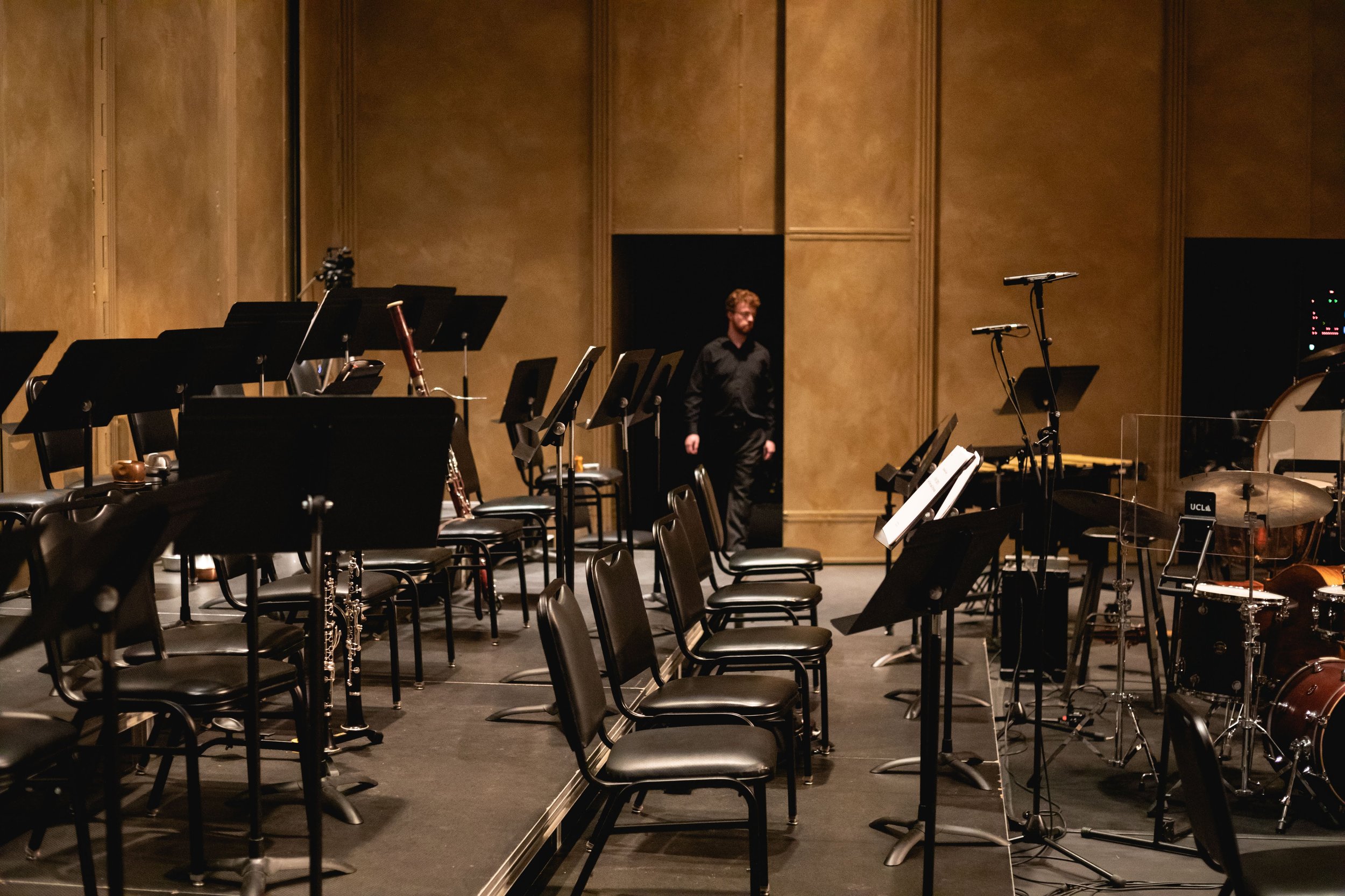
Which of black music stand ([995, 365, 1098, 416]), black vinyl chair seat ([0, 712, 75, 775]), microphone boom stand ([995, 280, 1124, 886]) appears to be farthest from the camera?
black music stand ([995, 365, 1098, 416])

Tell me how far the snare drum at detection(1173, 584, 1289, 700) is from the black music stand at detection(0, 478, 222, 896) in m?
3.84

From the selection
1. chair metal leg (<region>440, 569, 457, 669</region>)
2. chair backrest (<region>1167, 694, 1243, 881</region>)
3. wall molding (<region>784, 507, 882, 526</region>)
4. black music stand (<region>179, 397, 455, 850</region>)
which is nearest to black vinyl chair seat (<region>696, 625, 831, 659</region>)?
chair metal leg (<region>440, 569, 457, 669</region>)

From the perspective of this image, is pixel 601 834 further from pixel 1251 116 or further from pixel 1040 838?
pixel 1251 116

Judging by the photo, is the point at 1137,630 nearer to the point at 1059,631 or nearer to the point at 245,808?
the point at 1059,631

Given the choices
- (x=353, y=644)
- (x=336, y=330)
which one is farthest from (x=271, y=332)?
(x=353, y=644)

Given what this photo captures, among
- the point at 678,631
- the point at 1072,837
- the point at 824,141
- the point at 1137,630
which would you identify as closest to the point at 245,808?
the point at 678,631

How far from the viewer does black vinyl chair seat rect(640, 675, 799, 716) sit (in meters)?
3.84

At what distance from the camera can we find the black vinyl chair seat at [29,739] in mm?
2826

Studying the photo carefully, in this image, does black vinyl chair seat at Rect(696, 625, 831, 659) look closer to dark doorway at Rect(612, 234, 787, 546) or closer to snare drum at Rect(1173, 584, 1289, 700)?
snare drum at Rect(1173, 584, 1289, 700)

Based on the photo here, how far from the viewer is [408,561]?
5.31m

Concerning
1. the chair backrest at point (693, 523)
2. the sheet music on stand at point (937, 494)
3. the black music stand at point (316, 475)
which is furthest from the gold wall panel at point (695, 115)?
the black music stand at point (316, 475)

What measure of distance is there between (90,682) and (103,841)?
0.46m

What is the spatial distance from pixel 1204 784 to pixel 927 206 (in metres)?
6.92

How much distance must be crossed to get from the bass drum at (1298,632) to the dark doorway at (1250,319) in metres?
4.78
